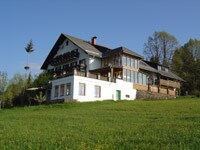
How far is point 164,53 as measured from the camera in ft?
269

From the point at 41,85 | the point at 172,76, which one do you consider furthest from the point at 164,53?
the point at 41,85

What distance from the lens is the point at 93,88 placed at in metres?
50.0

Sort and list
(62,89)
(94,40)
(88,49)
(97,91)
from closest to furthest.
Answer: (62,89)
(97,91)
(88,49)
(94,40)

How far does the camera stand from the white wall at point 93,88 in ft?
157

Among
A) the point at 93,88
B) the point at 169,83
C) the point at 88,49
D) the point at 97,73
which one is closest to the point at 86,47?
the point at 88,49

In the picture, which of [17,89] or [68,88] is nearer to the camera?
[68,88]

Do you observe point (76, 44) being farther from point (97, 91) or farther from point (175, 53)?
point (175, 53)

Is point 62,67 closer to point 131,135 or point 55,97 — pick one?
point 55,97

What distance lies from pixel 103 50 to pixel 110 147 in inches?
1865

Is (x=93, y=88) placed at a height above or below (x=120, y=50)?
below

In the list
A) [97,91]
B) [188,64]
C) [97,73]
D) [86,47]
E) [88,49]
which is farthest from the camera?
[188,64]

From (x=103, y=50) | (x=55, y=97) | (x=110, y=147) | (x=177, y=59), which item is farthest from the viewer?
(x=177, y=59)

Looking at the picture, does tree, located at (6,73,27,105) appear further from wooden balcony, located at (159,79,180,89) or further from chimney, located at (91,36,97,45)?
wooden balcony, located at (159,79,180,89)

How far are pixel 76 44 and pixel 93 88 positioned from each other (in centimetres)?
1067
